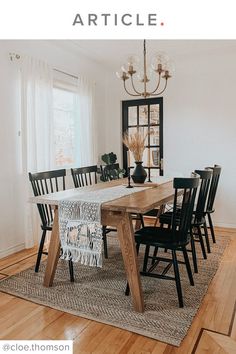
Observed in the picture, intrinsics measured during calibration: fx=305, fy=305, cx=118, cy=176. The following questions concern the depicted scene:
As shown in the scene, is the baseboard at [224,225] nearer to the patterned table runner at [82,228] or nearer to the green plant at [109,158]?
the green plant at [109,158]

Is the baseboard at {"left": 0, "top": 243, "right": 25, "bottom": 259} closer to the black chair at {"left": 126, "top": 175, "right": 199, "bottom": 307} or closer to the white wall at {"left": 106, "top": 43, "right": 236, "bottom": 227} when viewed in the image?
the black chair at {"left": 126, "top": 175, "right": 199, "bottom": 307}

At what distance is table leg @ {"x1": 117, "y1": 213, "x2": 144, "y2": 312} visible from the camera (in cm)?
218

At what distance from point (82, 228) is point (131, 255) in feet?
1.36

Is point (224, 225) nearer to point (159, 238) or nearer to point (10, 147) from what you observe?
point (159, 238)

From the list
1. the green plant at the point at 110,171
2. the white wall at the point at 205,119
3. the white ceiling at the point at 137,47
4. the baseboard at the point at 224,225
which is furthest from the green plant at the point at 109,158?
the baseboard at the point at 224,225

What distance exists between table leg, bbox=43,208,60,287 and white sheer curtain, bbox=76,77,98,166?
2216mm

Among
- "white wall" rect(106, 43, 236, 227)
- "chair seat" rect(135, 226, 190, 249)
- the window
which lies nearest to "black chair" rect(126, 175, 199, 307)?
"chair seat" rect(135, 226, 190, 249)

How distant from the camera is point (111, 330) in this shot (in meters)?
1.98

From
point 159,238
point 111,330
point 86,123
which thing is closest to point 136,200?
point 159,238

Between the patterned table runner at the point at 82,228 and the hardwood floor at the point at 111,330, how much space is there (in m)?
0.43

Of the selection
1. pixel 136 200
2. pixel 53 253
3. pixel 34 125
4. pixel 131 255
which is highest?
pixel 34 125
